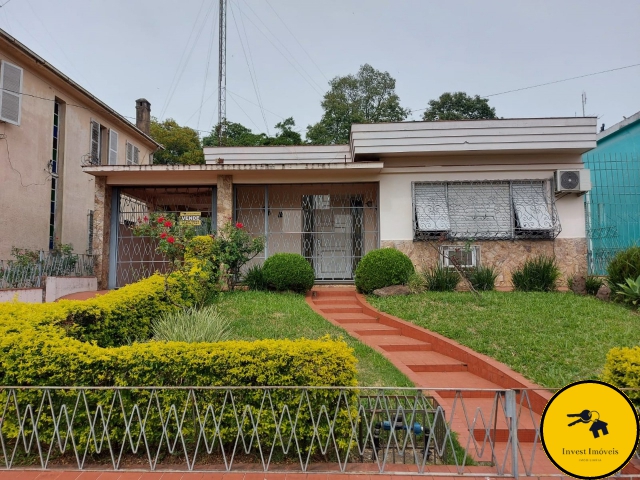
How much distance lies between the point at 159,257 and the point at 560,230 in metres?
11.7

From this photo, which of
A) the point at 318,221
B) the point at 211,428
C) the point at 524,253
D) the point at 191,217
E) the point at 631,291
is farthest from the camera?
the point at 318,221

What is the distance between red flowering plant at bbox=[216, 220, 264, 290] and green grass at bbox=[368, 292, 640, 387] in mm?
3300

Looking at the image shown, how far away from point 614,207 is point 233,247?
1056 cm

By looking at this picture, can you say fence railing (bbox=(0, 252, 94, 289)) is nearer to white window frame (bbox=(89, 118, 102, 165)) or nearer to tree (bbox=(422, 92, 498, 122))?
white window frame (bbox=(89, 118, 102, 165))

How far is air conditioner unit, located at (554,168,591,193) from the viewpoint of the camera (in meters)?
10.0

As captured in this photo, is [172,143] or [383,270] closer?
[383,270]

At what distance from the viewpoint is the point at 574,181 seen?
32.9 ft

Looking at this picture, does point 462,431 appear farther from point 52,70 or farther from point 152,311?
point 52,70

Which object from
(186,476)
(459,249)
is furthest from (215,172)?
(186,476)

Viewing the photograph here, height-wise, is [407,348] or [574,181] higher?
[574,181]

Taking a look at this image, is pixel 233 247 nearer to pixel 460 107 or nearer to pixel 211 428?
pixel 211 428

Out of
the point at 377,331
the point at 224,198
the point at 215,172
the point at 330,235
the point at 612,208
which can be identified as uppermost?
the point at 215,172

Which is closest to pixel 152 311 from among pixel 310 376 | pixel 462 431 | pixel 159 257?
pixel 310 376

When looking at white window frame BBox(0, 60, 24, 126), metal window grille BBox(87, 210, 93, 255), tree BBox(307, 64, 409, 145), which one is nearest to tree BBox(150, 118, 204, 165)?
tree BBox(307, 64, 409, 145)
